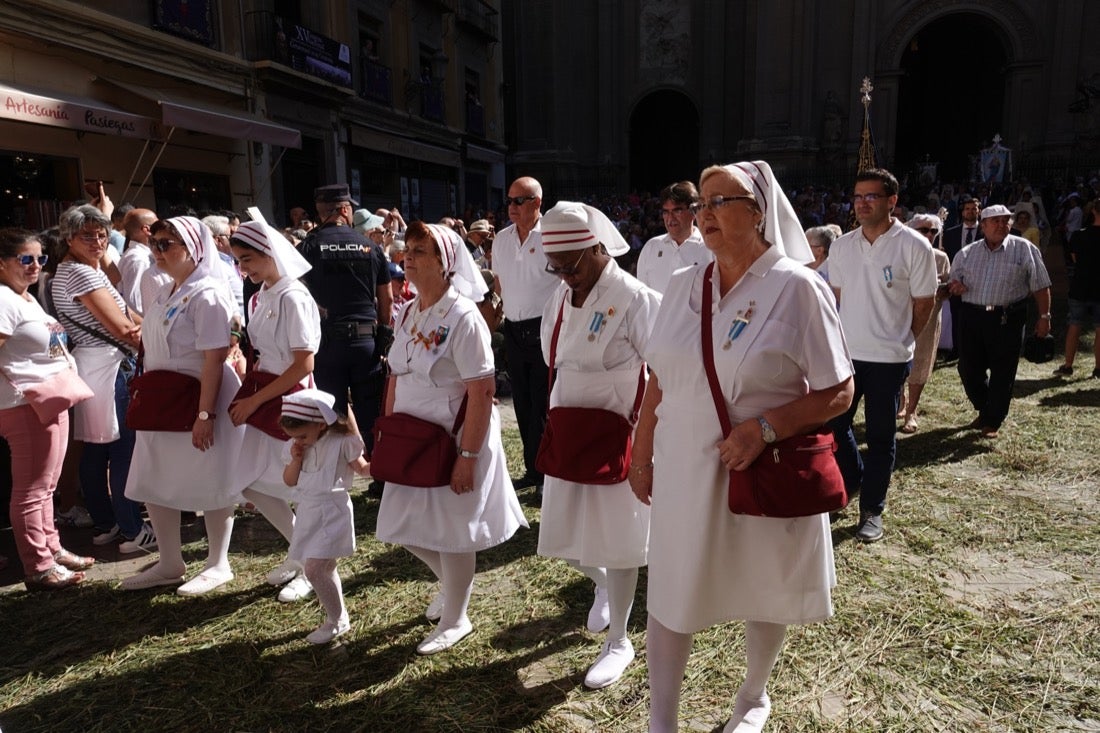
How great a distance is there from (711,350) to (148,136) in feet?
41.4

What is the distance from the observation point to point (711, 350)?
2.29 metres

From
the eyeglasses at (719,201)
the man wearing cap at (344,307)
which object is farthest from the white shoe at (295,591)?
the eyeglasses at (719,201)

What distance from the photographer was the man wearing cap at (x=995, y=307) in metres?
6.49

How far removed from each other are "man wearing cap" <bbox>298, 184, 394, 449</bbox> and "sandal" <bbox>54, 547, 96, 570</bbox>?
179cm

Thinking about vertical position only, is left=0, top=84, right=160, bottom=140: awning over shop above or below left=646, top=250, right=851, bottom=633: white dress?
above

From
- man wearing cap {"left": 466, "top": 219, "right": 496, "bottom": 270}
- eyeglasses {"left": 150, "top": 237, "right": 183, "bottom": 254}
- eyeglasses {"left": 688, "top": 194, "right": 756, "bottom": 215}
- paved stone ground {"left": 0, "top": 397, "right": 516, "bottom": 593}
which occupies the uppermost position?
man wearing cap {"left": 466, "top": 219, "right": 496, "bottom": 270}

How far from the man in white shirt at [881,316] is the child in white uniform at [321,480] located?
2.97 meters

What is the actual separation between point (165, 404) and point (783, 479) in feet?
10.2

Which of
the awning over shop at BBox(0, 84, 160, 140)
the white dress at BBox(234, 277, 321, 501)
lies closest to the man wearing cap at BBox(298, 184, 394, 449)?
the white dress at BBox(234, 277, 321, 501)

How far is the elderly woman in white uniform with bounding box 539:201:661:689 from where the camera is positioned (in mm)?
3104

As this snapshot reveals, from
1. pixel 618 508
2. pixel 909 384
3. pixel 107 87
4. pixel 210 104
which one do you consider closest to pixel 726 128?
pixel 210 104

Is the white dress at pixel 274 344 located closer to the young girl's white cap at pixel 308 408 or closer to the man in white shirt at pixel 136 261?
the young girl's white cap at pixel 308 408

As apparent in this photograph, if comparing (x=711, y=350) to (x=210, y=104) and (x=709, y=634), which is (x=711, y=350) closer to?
(x=709, y=634)

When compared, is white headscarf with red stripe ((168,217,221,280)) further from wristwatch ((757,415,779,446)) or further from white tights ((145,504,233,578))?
wristwatch ((757,415,779,446))
